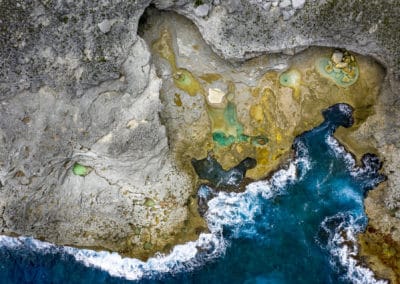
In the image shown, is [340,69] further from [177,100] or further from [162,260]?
[162,260]

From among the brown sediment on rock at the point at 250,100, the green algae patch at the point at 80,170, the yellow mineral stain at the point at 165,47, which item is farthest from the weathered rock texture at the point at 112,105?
the yellow mineral stain at the point at 165,47

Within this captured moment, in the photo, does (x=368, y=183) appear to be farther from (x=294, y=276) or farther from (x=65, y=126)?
(x=65, y=126)

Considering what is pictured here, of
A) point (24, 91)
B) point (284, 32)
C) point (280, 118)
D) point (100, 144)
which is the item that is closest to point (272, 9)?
point (284, 32)

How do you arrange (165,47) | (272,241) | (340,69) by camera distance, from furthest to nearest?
(272,241), (340,69), (165,47)

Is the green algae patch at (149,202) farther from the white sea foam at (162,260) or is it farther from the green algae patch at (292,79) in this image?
the green algae patch at (292,79)

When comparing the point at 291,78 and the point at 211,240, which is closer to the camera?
the point at 291,78

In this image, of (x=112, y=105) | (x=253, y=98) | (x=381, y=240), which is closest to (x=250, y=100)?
(x=253, y=98)

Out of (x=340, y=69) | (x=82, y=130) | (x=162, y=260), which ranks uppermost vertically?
(x=340, y=69)
